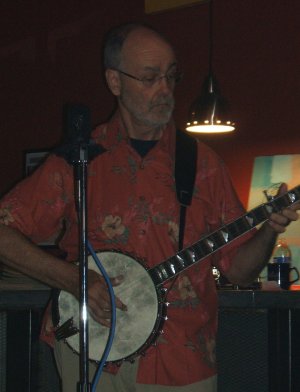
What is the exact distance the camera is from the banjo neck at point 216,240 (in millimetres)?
2240

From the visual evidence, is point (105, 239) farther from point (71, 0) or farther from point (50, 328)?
point (71, 0)

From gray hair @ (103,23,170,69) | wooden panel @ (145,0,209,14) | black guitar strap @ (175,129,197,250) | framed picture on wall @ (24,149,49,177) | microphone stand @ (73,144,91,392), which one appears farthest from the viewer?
framed picture on wall @ (24,149,49,177)

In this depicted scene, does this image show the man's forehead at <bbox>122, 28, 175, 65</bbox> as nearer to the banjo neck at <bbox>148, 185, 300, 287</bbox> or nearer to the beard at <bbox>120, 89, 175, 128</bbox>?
the beard at <bbox>120, 89, 175, 128</bbox>

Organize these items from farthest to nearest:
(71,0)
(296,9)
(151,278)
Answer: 1. (71,0)
2. (296,9)
3. (151,278)

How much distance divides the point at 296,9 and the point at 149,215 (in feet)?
9.55

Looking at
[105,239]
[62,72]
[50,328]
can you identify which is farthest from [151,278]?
[62,72]

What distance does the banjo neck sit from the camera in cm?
224

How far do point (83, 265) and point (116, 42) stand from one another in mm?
906

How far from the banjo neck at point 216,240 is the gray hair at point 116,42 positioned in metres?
0.64

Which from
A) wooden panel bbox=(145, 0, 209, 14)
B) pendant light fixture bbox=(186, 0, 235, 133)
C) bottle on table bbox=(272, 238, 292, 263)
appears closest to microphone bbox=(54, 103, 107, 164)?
pendant light fixture bbox=(186, 0, 235, 133)

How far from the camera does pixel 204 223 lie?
7.73 feet

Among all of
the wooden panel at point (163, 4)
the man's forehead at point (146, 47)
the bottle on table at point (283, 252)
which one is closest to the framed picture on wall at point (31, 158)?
the wooden panel at point (163, 4)

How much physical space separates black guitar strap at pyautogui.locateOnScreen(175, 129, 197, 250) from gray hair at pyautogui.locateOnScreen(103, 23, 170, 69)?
334 millimetres

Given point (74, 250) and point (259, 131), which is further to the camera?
point (259, 131)
